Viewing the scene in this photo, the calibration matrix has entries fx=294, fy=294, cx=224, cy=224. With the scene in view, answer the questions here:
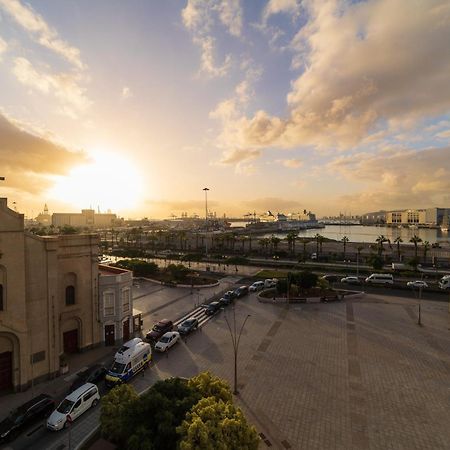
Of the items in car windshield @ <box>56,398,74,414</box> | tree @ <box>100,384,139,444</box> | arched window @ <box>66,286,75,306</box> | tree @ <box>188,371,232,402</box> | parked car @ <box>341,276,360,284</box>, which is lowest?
car windshield @ <box>56,398,74,414</box>

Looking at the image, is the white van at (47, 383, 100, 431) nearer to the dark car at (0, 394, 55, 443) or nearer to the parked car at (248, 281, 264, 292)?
the dark car at (0, 394, 55, 443)

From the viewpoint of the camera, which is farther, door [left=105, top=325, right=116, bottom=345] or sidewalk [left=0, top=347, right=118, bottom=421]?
door [left=105, top=325, right=116, bottom=345]

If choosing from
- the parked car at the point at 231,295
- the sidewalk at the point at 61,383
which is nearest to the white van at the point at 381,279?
the parked car at the point at 231,295

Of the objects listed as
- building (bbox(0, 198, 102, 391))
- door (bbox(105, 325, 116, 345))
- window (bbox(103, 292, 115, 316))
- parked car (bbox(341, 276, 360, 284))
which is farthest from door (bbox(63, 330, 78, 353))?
parked car (bbox(341, 276, 360, 284))

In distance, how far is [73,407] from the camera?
672 inches

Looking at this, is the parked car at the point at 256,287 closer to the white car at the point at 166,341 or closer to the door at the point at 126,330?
the white car at the point at 166,341

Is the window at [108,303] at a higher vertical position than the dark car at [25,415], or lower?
higher

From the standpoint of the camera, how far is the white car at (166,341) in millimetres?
25737

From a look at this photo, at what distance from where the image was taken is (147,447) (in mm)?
10375

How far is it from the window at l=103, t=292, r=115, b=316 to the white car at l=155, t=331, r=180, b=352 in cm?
535

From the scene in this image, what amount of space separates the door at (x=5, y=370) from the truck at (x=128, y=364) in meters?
6.61

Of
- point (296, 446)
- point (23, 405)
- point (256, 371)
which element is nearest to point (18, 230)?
point (23, 405)

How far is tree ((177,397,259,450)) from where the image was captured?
1001 cm

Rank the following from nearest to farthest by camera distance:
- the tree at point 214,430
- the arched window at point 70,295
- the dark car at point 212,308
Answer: the tree at point 214,430 < the arched window at point 70,295 < the dark car at point 212,308
